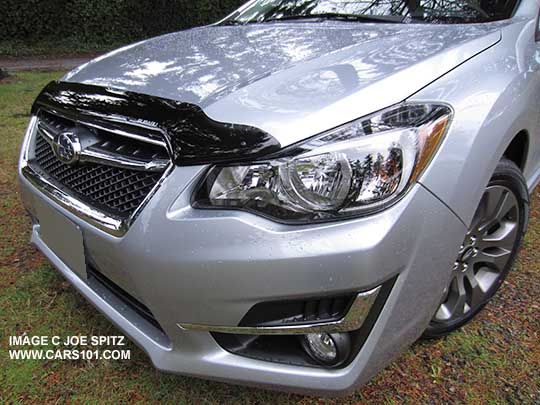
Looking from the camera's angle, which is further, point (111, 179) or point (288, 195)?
point (111, 179)

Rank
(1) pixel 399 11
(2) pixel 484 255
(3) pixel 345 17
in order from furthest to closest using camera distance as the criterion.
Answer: (3) pixel 345 17
(1) pixel 399 11
(2) pixel 484 255

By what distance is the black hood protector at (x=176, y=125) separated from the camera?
127 centimetres

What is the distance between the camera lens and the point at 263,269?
120 cm

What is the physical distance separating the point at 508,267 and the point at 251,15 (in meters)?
1.88

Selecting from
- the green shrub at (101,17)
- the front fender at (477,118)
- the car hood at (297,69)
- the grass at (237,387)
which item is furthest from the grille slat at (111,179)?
the green shrub at (101,17)

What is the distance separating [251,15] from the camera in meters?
2.66

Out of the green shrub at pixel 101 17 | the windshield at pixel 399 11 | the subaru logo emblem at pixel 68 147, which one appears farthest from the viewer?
the green shrub at pixel 101 17

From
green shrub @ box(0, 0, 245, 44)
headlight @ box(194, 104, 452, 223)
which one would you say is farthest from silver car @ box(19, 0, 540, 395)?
green shrub @ box(0, 0, 245, 44)

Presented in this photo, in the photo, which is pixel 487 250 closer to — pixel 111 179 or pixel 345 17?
pixel 345 17

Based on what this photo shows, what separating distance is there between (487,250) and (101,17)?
11476 mm

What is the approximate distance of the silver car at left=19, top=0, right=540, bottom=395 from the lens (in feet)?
4.01

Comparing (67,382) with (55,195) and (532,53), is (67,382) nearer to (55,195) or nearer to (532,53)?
(55,195)

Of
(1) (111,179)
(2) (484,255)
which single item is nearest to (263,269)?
(1) (111,179)

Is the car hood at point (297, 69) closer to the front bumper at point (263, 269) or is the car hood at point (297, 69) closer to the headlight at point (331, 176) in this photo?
the headlight at point (331, 176)
